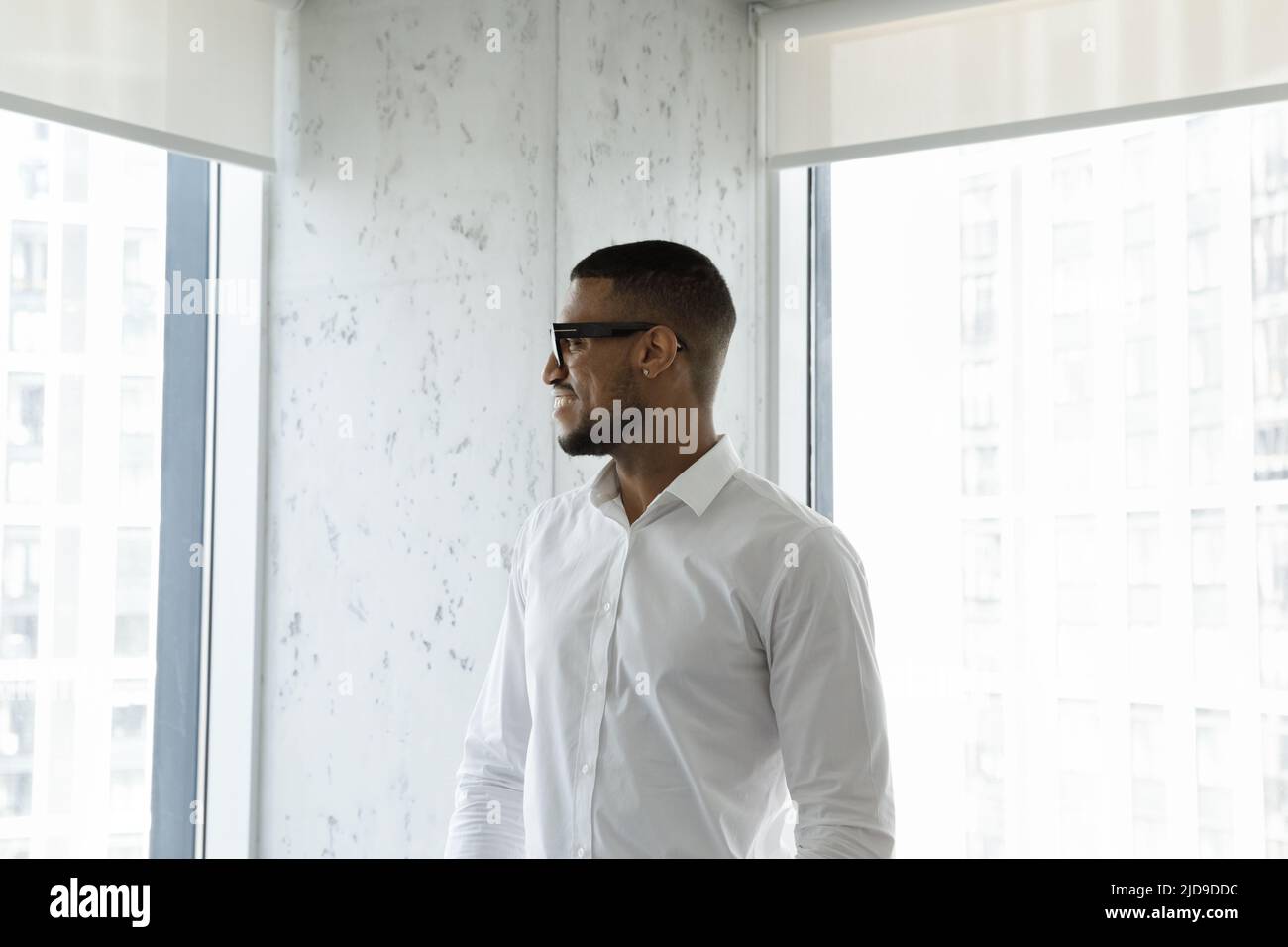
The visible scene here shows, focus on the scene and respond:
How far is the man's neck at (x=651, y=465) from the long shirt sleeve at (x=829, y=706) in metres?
0.20

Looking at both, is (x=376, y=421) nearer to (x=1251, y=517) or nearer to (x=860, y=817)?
(x=860, y=817)

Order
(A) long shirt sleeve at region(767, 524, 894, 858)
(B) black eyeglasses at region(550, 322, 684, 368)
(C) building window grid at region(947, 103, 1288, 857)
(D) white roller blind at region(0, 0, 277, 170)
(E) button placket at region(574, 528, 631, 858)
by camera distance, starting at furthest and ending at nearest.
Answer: (C) building window grid at region(947, 103, 1288, 857) → (D) white roller blind at region(0, 0, 277, 170) → (B) black eyeglasses at region(550, 322, 684, 368) → (E) button placket at region(574, 528, 631, 858) → (A) long shirt sleeve at region(767, 524, 894, 858)

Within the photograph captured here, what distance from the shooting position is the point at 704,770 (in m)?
1.21

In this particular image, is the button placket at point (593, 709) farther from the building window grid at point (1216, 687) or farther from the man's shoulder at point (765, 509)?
the building window grid at point (1216, 687)

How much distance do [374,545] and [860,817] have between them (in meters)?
1.02

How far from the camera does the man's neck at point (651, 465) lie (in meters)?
1.34

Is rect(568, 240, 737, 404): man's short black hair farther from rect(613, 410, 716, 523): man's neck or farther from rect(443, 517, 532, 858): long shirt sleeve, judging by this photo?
rect(443, 517, 532, 858): long shirt sleeve

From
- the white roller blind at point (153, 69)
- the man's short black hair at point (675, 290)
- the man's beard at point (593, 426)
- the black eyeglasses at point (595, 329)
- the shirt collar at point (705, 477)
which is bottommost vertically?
the shirt collar at point (705, 477)

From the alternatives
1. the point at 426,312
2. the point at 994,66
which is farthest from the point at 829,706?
the point at 994,66

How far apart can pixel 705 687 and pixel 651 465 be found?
27cm

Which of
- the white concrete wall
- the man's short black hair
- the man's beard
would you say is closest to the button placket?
the man's beard

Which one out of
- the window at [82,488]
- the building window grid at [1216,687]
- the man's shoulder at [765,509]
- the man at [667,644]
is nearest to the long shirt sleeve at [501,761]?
the man at [667,644]

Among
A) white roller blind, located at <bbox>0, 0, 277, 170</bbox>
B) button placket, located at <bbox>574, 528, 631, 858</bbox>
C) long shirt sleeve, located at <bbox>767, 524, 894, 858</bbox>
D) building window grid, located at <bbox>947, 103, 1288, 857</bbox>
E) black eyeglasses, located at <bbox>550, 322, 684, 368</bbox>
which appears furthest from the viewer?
building window grid, located at <bbox>947, 103, 1288, 857</bbox>

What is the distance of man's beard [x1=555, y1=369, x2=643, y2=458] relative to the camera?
1327 millimetres
